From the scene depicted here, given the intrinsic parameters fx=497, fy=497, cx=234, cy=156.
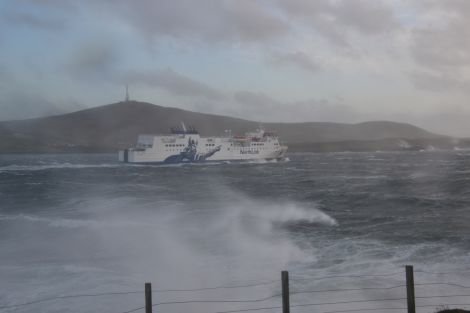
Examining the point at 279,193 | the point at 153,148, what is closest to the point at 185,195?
the point at 279,193

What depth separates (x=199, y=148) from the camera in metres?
72.6

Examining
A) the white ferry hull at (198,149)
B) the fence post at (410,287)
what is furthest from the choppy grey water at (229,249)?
the white ferry hull at (198,149)

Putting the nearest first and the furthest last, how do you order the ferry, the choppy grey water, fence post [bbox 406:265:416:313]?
fence post [bbox 406:265:416:313] → the choppy grey water → the ferry

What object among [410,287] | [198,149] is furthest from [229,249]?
[198,149]

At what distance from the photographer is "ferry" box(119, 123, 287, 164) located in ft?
230

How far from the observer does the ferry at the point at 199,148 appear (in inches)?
2756

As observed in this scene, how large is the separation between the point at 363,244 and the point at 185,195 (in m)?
16.8

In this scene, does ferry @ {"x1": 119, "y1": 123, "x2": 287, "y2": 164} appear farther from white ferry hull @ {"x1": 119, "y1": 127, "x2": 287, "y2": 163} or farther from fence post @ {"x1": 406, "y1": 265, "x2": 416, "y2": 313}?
fence post @ {"x1": 406, "y1": 265, "x2": 416, "y2": 313}

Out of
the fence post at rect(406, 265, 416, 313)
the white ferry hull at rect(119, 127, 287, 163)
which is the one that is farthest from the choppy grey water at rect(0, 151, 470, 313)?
the white ferry hull at rect(119, 127, 287, 163)

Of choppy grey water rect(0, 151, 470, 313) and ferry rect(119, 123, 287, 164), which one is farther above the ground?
ferry rect(119, 123, 287, 164)

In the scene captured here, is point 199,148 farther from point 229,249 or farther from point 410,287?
point 410,287

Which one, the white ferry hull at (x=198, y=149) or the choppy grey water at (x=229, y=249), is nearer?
the choppy grey water at (x=229, y=249)

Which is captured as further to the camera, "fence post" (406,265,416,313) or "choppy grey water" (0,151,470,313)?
"choppy grey water" (0,151,470,313)

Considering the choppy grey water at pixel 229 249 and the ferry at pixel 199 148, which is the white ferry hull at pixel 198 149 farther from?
the choppy grey water at pixel 229 249
